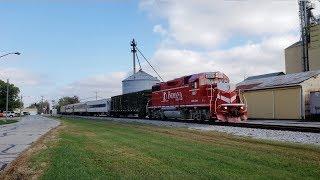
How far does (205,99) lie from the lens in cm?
3234

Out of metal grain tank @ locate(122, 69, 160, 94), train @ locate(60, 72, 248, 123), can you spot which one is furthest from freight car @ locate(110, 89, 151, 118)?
metal grain tank @ locate(122, 69, 160, 94)

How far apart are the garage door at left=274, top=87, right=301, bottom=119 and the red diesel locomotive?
32.1 feet

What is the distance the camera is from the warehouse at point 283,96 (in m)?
39.8

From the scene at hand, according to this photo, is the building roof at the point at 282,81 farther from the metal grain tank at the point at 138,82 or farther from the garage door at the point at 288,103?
the metal grain tank at the point at 138,82

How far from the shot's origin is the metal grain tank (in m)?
75.6

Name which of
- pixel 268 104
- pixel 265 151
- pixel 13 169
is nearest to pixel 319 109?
pixel 268 104

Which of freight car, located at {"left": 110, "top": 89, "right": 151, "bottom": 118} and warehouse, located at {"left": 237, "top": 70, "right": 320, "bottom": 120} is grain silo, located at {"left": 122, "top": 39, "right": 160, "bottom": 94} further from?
warehouse, located at {"left": 237, "top": 70, "right": 320, "bottom": 120}

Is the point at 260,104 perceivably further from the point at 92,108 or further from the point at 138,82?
the point at 92,108

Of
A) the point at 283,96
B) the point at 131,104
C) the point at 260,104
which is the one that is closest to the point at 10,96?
the point at 131,104

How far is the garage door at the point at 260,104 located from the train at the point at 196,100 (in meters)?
10.6

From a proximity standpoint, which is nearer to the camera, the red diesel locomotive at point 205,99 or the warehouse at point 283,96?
the red diesel locomotive at point 205,99

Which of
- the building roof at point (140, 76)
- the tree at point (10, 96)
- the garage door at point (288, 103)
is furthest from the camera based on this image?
the tree at point (10, 96)

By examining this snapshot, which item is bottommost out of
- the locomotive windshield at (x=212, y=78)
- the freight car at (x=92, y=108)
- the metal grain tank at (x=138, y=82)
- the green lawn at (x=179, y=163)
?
the green lawn at (x=179, y=163)

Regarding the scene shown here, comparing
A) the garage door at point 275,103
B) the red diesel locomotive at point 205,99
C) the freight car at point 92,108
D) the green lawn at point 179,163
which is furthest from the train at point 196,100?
the freight car at point 92,108
